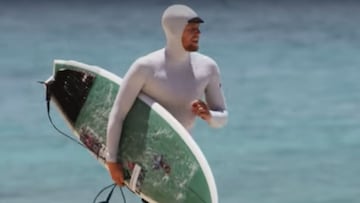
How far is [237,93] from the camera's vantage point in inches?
298

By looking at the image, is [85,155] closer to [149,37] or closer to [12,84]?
[12,84]

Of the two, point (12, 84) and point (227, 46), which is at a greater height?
point (227, 46)

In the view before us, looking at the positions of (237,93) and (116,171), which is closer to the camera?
(116,171)

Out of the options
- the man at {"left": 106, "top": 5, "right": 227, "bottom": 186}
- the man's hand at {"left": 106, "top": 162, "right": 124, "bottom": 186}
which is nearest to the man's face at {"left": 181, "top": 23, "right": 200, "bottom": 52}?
the man at {"left": 106, "top": 5, "right": 227, "bottom": 186}

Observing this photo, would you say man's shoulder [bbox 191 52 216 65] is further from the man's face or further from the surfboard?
the surfboard

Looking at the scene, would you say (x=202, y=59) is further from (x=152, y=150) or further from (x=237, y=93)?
(x=237, y=93)

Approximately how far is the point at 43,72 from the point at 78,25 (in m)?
3.23

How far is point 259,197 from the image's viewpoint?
508 cm

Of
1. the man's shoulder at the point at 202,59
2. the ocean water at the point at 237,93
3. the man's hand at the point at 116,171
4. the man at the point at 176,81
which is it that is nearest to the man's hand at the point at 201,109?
→ the man at the point at 176,81

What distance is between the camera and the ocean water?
210 inches

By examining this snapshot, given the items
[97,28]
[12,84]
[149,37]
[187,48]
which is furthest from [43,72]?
[187,48]

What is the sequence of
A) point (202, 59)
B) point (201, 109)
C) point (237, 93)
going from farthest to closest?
point (237, 93) < point (202, 59) < point (201, 109)

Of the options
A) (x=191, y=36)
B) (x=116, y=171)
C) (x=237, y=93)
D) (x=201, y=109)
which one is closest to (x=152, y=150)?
(x=116, y=171)

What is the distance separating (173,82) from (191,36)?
0.13 metres
